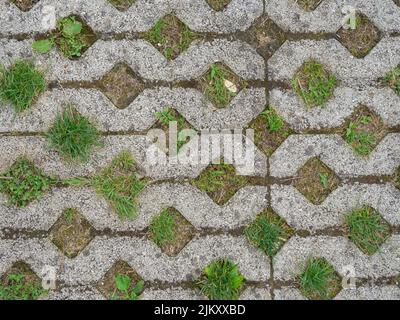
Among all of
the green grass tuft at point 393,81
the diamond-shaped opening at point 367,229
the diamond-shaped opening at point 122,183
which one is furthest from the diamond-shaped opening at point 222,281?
the green grass tuft at point 393,81

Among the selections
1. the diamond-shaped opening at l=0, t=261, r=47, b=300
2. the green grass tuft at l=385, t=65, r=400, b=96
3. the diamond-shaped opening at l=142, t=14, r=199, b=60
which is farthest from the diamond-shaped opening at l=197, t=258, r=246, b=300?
the green grass tuft at l=385, t=65, r=400, b=96

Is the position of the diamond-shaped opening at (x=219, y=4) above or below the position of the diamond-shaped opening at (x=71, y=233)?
above

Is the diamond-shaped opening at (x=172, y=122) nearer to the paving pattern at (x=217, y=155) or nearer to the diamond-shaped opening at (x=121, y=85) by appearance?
the paving pattern at (x=217, y=155)

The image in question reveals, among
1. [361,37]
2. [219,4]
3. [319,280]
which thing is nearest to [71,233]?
[319,280]

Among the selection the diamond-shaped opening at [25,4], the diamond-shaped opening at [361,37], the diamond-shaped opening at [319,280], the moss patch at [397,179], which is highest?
the diamond-shaped opening at [25,4]

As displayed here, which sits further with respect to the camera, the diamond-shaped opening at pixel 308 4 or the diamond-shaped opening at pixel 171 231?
the diamond-shaped opening at pixel 308 4

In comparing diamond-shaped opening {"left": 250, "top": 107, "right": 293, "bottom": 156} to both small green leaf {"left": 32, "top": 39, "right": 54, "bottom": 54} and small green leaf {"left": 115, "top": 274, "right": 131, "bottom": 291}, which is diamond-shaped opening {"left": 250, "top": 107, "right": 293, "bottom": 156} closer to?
small green leaf {"left": 115, "top": 274, "right": 131, "bottom": 291}
